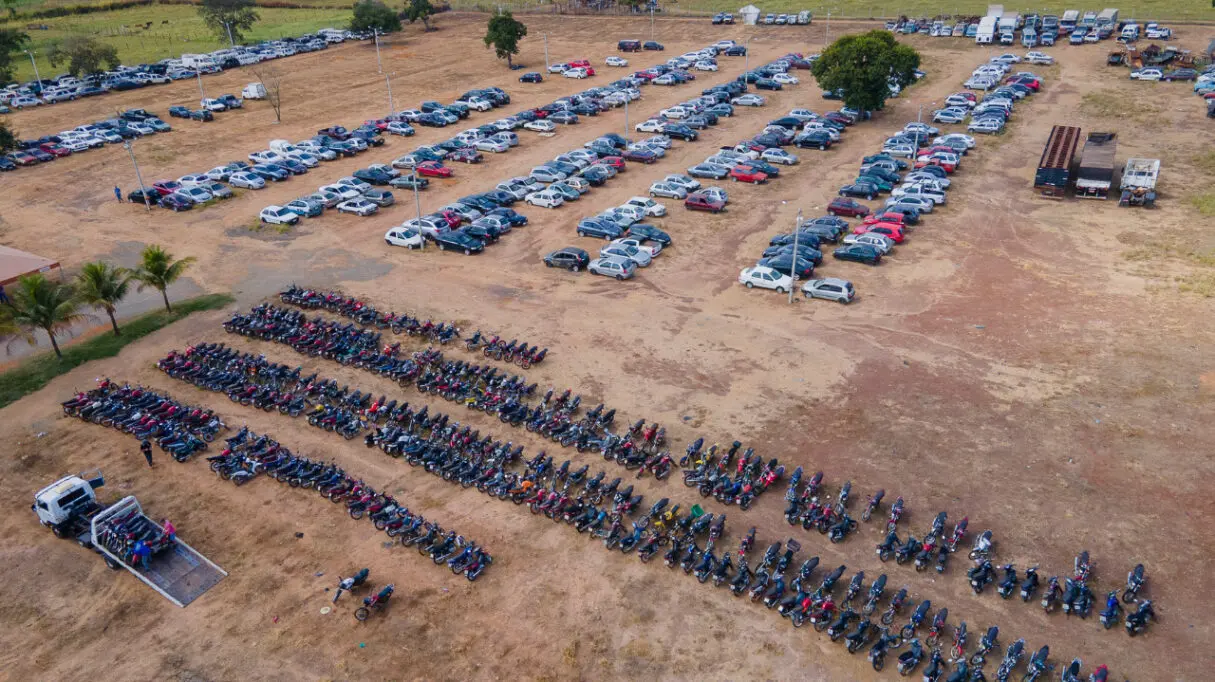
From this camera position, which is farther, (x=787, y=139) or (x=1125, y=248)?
(x=787, y=139)

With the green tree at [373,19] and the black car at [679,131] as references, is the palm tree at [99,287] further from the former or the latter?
the green tree at [373,19]

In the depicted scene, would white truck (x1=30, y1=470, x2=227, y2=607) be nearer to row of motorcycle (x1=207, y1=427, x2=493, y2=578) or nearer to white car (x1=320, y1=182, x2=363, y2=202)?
row of motorcycle (x1=207, y1=427, x2=493, y2=578)

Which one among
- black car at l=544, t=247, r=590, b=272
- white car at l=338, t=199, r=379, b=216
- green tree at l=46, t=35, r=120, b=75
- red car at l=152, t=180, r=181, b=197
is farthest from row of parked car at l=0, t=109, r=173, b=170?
black car at l=544, t=247, r=590, b=272

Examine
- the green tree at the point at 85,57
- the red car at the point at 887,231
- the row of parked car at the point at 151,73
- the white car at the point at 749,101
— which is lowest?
the red car at the point at 887,231

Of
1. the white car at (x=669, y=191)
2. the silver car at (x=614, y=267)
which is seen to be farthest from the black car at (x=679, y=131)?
the silver car at (x=614, y=267)

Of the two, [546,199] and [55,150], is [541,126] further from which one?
[55,150]

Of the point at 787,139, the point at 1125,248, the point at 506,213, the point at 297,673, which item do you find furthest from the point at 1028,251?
the point at 297,673

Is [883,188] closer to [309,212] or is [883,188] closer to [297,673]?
[309,212]
